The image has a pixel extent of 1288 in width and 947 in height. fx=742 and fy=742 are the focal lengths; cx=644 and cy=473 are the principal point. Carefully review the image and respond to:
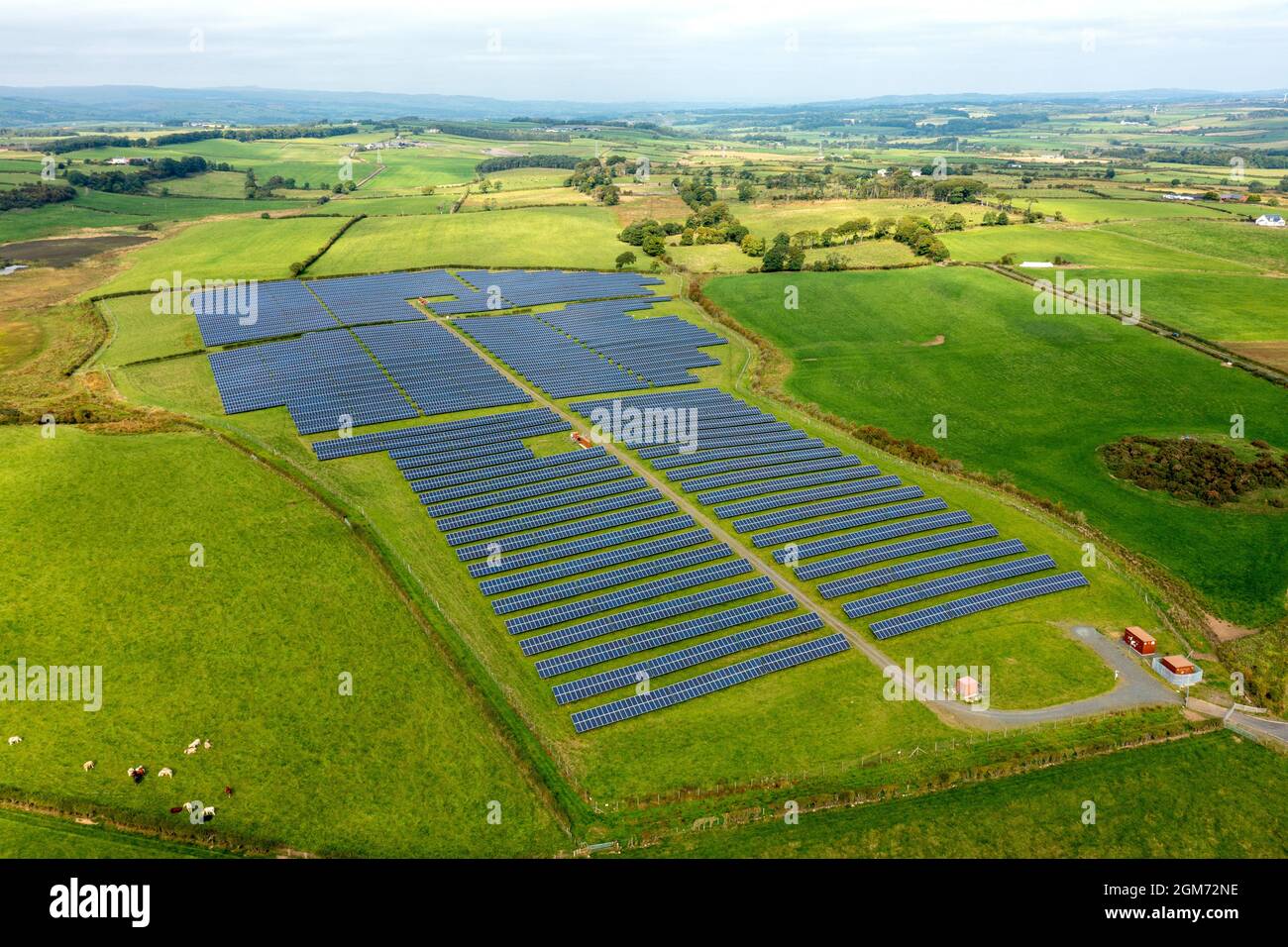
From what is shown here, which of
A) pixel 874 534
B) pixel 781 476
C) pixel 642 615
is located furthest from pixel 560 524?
pixel 874 534

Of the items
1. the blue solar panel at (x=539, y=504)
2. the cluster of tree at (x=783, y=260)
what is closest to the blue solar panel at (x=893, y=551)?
the blue solar panel at (x=539, y=504)

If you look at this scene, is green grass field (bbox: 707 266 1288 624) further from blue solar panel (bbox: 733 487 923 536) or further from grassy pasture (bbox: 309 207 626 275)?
grassy pasture (bbox: 309 207 626 275)

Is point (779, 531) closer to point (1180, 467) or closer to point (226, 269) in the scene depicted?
point (1180, 467)

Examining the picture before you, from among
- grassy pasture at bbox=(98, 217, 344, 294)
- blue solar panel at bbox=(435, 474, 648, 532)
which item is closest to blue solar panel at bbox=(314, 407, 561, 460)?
blue solar panel at bbox=(435, 474, 648, 532)

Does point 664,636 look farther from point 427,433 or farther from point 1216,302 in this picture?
point 1216,302

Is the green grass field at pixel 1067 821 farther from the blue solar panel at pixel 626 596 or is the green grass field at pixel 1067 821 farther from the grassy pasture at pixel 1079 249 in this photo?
the grassy pasture at pixel 1079 249
